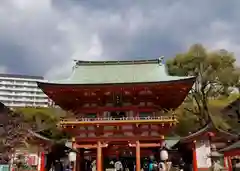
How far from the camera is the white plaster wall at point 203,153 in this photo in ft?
72.8

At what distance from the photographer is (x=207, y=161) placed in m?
22.2

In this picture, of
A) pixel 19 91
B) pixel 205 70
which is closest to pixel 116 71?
pixel 205 70

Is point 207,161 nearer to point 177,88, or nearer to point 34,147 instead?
point 177,88

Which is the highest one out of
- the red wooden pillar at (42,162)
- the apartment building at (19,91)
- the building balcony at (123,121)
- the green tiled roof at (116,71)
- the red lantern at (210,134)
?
the apartment building at (19,91)

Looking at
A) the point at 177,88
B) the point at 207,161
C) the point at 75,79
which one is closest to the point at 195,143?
the point at 207,161

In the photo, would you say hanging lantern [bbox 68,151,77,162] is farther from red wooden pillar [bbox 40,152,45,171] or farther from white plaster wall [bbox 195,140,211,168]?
white plaster wall [bbox 195,140,211,168]

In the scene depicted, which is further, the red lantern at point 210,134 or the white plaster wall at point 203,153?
the white plaster wall at point 203,153

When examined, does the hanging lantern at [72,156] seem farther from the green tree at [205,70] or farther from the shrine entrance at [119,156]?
the green tree at [205,70]

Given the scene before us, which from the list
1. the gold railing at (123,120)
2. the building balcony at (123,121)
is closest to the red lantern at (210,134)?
the building balcony at (123,121)

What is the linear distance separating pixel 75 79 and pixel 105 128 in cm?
511

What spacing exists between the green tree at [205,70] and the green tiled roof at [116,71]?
844 cm

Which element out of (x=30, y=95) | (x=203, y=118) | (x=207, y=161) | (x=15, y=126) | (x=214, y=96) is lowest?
(x=207, y=161)

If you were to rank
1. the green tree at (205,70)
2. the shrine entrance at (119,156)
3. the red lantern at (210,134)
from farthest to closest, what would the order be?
the green tree at (205,70)
the shrine entrance at (119,156)
the red lantern at (210,134)

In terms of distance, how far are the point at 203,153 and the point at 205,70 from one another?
43.9ft
